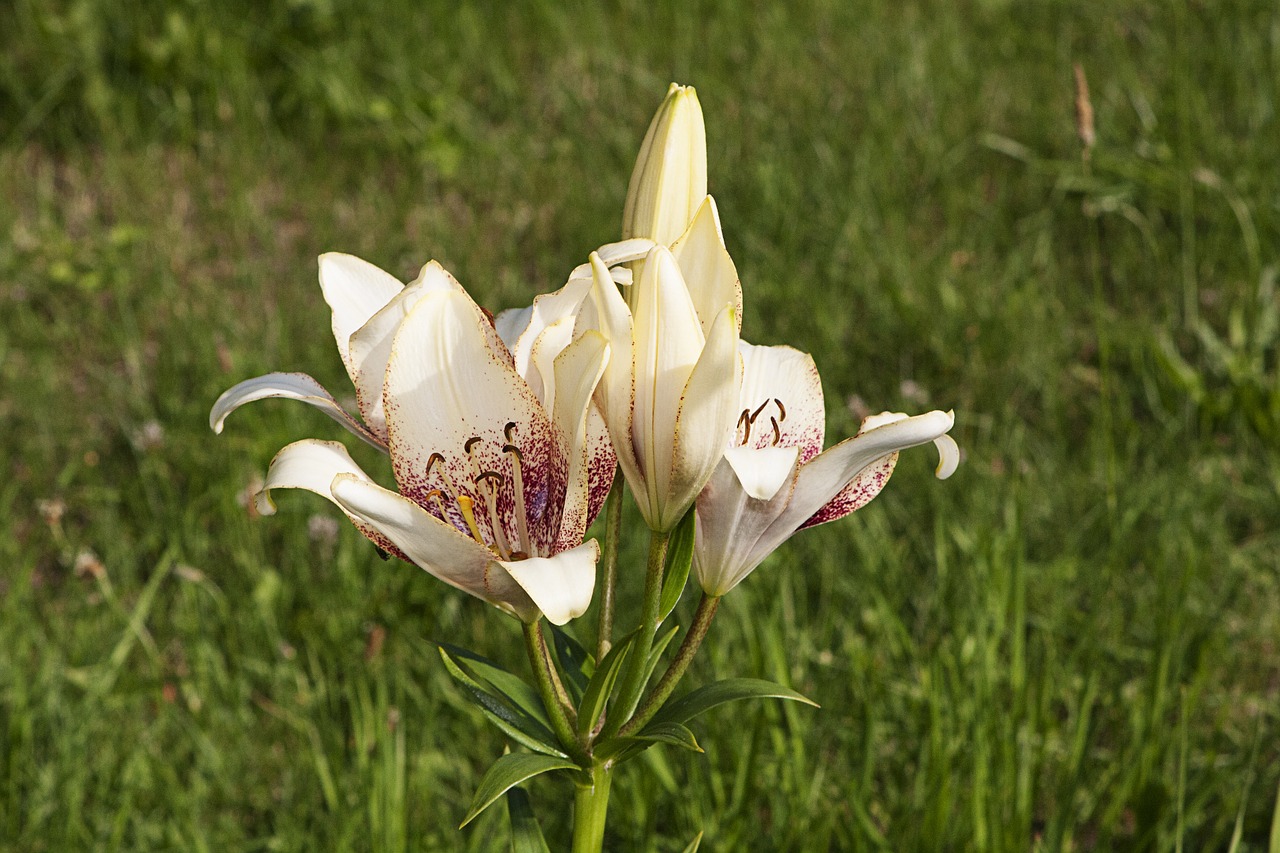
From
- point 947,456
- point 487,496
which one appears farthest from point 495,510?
point 947,456

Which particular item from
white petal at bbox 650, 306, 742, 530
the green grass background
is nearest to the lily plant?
white petal at bbox 650, 306, 742, 530

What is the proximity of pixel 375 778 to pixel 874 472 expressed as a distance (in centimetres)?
77

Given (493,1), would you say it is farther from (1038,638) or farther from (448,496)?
(448,496)

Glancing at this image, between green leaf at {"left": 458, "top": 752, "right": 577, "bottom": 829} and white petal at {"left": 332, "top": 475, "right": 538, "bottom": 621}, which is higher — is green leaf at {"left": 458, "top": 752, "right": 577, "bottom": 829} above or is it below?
below

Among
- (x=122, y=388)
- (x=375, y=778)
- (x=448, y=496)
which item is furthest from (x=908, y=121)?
(x=448, y=496)

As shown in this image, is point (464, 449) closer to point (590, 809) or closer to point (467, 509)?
point (467, 509)

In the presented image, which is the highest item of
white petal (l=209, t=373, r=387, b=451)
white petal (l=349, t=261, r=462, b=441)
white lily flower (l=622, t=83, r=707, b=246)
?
white lily flower (l=622, t=83, r=707, b=246)

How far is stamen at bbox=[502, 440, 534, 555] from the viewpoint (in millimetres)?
886

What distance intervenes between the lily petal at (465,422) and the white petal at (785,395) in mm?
181

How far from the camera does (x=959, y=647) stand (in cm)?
168

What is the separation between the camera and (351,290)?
96 centimetres

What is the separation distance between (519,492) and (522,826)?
0.87ft

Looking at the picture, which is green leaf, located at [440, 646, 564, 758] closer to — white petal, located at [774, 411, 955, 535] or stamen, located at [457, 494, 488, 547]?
stamen, located at [457, 494, 488, 547]

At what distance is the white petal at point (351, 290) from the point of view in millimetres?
948
